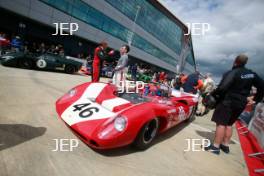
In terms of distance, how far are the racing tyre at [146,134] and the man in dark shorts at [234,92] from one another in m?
1.15

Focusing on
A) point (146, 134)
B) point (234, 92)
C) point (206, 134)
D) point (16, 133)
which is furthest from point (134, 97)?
point (206, 134)

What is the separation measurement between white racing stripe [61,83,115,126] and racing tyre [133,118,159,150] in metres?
0.46

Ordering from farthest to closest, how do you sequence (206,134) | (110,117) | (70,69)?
(70,69), (206,134), (110,117)

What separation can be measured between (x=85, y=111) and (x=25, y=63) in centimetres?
604

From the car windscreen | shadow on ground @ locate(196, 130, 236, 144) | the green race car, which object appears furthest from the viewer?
the green race car

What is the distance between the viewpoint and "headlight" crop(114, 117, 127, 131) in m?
1.94

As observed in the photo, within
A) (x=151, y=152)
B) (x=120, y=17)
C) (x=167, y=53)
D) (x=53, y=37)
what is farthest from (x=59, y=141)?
(x=167, y=53)

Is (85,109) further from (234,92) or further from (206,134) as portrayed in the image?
(206,134)

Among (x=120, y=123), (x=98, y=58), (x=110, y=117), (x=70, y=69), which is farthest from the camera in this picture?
(x=70, y=69)

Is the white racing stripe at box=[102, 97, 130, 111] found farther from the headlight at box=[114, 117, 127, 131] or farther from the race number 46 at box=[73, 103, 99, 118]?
the headlight at box=[114, 117, 127, 131]

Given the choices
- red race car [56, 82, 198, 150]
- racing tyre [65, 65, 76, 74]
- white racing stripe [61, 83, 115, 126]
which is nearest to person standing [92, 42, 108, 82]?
red race car [56, 82, 198, 150]

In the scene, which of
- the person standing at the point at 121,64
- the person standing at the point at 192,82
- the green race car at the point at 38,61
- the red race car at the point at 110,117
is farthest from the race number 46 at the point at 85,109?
the green race car at the point at 38,61

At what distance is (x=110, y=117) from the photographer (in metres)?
2.16

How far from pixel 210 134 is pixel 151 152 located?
2240mm
